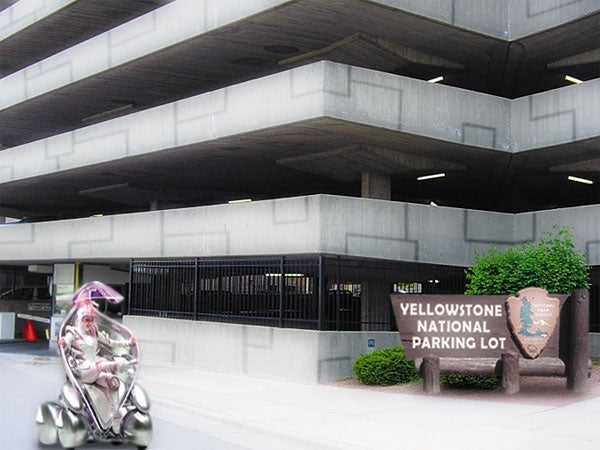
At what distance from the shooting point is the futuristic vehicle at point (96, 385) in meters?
8.44

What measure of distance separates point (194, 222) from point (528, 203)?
52.3 ft

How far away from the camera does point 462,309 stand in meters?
14.5

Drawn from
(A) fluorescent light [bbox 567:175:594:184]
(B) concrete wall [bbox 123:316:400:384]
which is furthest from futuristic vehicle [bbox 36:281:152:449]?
(A) fluorescent light [bbox 567:175:594:184]

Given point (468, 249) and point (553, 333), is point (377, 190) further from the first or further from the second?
point (553, 333)

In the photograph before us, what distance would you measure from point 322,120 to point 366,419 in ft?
27.2

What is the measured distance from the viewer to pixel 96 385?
855 centimetres

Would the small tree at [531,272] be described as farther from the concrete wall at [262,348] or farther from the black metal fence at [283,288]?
the black metal fence at [283,288]

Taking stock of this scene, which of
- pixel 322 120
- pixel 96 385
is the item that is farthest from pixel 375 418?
pixel 322 120

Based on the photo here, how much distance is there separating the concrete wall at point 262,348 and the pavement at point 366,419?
961 mm

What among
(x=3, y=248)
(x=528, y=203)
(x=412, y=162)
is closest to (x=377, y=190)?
(x=412, y=162)

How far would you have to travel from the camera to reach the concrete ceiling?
20.4 m

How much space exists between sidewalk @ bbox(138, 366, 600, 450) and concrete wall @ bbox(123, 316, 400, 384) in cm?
102

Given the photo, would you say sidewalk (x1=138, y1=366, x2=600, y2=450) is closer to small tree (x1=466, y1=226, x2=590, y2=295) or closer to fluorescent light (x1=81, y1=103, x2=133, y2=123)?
small tree (x1=466, y1=226, x2=590, y2=295)

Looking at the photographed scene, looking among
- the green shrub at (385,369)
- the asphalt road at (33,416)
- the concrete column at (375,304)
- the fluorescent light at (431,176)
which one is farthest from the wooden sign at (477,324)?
the fluorescent light at (431,176)
